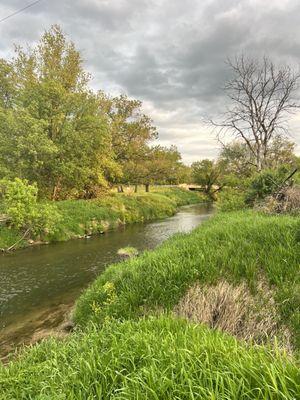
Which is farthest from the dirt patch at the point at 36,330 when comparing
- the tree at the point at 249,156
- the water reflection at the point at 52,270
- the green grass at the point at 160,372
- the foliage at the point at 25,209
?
the tree at the point at 249,156

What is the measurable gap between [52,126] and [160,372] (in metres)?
25.2

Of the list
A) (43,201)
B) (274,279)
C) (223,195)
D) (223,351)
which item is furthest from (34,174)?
(223,351)

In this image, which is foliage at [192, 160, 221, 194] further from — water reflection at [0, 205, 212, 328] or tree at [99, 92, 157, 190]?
water reflection at [0, 205, 212, 328]

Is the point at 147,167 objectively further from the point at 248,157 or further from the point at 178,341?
the point at 178,341

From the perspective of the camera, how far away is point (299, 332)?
485cm

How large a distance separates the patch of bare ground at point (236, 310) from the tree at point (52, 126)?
62.0 ft

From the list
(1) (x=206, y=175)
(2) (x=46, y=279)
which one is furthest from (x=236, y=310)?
(1) (x=206, y=175)

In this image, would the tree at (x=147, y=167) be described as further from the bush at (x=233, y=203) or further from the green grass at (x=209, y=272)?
the green grass at (x=209, y=272)

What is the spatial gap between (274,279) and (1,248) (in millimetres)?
16450

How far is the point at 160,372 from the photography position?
2.80 m

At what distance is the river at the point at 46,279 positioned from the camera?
8316 mm

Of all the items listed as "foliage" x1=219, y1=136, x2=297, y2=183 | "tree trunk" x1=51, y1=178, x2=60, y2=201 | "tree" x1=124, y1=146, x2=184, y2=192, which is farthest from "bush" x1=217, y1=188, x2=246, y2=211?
"tree" x1=124, y1=146, x2=184, y2=192

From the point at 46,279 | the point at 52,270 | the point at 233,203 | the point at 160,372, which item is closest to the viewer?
the point at 160,372

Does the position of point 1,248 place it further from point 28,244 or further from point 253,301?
point 253,301
